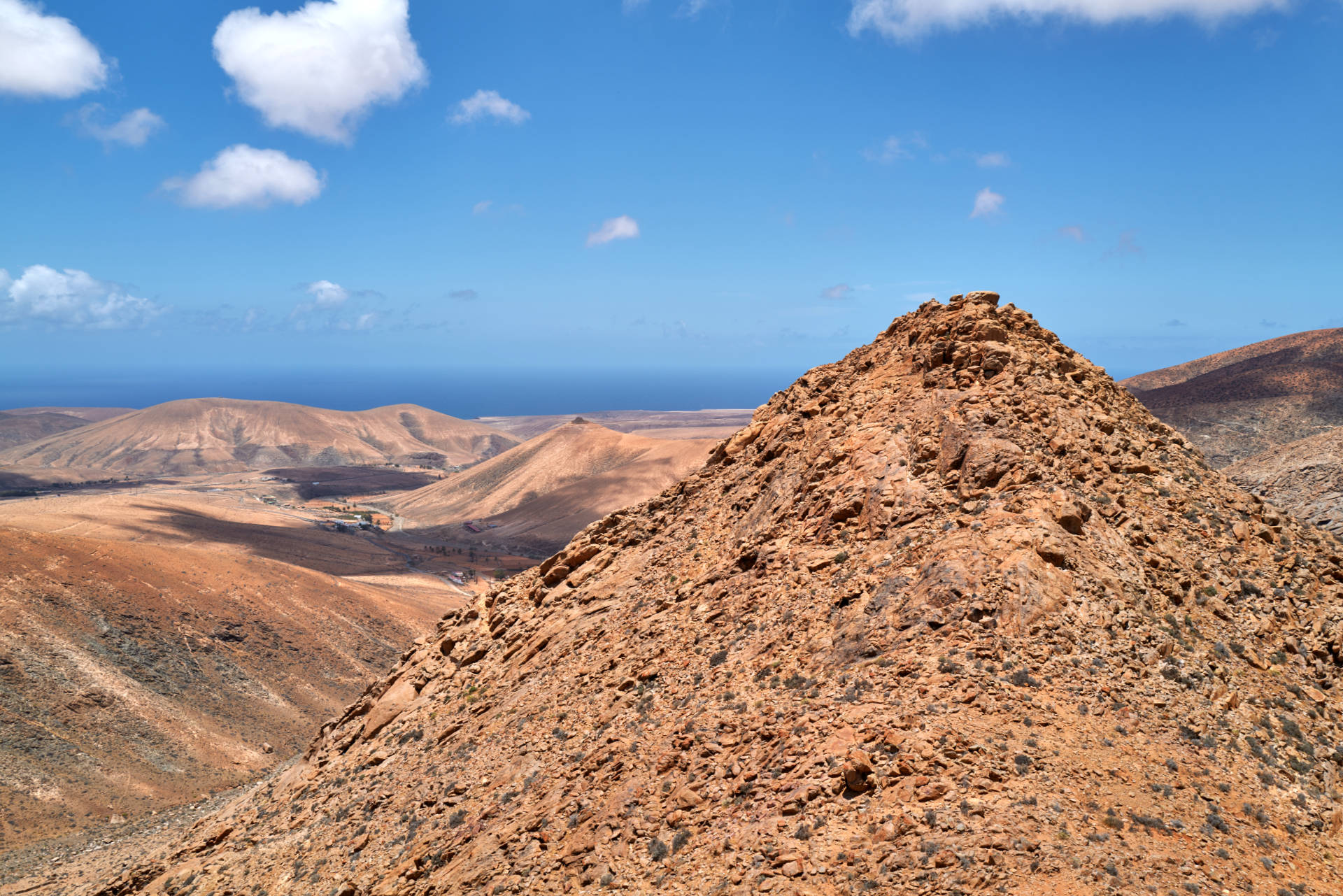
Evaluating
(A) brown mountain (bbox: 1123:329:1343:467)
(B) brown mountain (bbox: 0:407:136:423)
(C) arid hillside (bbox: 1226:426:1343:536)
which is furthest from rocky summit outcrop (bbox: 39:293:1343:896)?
(B) brown mountain (bbox: 0:407:136:423)

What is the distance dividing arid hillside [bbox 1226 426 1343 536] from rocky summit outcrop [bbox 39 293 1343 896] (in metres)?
19.0

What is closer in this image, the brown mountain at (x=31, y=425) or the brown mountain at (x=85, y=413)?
the brown mountain at (x=31, y=425)

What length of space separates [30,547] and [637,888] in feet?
119

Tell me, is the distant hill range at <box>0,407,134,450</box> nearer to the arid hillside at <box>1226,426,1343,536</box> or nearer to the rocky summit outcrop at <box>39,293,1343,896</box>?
the rocky summit outcrop at <box>39,293,1343,896</box>

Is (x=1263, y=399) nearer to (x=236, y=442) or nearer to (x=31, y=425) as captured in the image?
(x=236, y=442)

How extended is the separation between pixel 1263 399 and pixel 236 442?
152896mm

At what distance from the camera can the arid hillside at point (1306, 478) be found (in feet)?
86.4

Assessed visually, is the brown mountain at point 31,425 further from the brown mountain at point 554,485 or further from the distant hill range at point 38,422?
the brown mountain at point 554,485

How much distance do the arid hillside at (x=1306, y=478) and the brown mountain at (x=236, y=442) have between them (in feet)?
443

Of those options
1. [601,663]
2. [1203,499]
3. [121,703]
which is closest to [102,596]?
[121,703]

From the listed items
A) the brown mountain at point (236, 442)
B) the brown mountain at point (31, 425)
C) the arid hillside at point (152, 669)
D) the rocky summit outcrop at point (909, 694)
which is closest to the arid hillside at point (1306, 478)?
the rocky summit outcrop at point (909, 694)

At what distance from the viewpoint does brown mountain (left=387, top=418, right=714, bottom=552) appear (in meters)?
85.9

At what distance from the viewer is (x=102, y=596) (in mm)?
31953

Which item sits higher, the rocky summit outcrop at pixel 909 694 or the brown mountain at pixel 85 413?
the brown mountain at pixel 85 413
